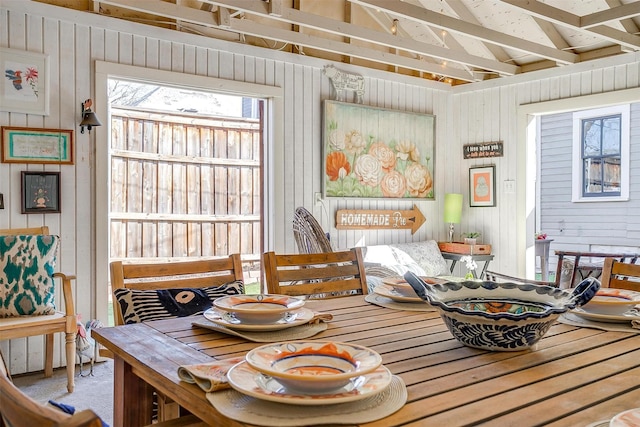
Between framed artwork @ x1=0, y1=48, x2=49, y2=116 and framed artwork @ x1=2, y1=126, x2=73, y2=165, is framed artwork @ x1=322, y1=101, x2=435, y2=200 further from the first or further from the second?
framed artwork @ x1=0, y1=48, x2=49, y2=116

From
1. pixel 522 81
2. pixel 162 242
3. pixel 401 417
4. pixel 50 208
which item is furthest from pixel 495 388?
pixel 162 242

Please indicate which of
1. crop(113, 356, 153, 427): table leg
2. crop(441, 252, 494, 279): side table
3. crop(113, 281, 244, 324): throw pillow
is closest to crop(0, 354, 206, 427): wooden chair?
crop(113, 356, 153, 427): table leg

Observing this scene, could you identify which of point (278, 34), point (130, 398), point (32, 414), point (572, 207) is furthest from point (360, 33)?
point (572, 207)

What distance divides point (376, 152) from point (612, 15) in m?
2.28

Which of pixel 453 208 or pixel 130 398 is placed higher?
pixel 453 208

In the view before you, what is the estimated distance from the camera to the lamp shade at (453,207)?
18.2 ft

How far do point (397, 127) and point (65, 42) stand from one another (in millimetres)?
3074

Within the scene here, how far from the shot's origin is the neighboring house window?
Answer: 24.2 ft

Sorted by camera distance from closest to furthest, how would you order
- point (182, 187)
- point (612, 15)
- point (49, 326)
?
point (49, 326), point (612, 15), point (182, 187)

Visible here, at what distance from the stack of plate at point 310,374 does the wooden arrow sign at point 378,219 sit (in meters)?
3.91

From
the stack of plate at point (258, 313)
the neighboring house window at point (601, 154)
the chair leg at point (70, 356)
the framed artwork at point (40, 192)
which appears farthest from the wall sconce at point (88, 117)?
the neighboring house window at point (601, 154)

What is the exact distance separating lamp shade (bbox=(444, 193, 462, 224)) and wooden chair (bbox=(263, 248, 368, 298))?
344 centimetres

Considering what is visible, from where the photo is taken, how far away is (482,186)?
18.5ft

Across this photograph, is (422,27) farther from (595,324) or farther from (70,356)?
(595,324)
